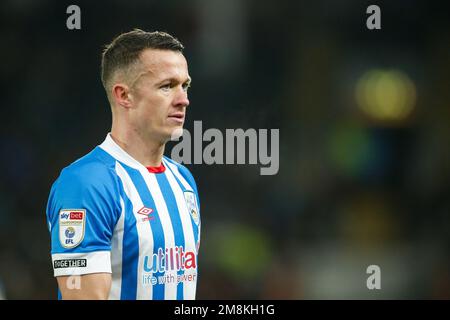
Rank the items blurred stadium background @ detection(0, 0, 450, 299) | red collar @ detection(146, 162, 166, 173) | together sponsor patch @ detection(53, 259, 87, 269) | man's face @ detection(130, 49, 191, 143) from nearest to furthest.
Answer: together sponsor patch @ detection(53, 259, 87, 269) < man's face @ detection(130, 49, 191, 143) < red collar @ detection(146, 162, 166, 173) < blurred stadium background @ detection(0, 0, 450, 299)

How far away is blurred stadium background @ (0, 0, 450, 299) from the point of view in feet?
26.3

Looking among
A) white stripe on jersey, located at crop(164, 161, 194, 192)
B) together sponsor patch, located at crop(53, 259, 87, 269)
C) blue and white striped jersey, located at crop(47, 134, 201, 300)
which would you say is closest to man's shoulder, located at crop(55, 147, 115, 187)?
blue and white striped jersey, located at crop(47, 134, 201, 300)

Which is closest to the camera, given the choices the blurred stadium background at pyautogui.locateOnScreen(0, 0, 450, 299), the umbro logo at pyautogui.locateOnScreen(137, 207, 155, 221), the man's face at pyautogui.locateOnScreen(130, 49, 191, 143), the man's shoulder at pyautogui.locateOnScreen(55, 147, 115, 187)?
the man's shoulder at pyautogui.locateOnScreen(55, 147, 115, 187)

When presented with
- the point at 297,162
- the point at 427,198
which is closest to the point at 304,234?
the point at 297,162

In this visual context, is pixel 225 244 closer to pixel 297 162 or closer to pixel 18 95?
pixel 297 162

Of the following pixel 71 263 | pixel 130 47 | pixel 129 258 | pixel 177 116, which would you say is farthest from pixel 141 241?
pixel 130 47

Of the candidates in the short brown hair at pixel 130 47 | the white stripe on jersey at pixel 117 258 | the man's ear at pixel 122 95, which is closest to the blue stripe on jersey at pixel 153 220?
the white stripe on jersey at pixel 117 258

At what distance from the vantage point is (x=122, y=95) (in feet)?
11.4

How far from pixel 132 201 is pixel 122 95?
50cm

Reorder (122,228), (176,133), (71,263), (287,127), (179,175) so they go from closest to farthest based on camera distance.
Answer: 1. (71,263)
2. (122,228)
3. (176,133)
4. (179,175)
5. (287,127)

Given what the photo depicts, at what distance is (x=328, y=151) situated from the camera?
8.70 m

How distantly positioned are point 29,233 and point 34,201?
44 cm

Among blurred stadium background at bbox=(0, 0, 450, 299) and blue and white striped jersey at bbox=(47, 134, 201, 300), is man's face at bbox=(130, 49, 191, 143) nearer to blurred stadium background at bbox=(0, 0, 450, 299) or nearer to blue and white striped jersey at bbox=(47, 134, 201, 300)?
blue and white striped jersey at bbox=(47, 134, 201, 300)

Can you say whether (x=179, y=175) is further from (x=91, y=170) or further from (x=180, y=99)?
(x=91, y=170)
